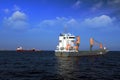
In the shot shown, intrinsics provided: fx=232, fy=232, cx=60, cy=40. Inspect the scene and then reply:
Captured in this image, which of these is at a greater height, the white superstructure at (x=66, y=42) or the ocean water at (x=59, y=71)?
the white superstructure at (x=66, y=42)

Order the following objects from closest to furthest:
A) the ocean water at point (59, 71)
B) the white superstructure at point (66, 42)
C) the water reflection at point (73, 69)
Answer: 1. the ocean water at point (59, 71)
2. the water reflection at point (73, 69)
3. the white superstructure at point (66, 42)

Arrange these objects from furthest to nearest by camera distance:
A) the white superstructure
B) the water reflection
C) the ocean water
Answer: the white superstructure, the water reflection, the ocean water

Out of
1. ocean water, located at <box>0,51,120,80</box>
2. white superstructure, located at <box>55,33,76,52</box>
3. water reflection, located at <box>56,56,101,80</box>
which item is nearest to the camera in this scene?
ocean water, located at <box>0,51,120,80</box>

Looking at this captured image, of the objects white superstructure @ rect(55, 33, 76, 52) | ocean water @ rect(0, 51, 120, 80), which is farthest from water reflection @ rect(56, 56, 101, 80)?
white superstructure @ rect(55, 33, 76, 52)

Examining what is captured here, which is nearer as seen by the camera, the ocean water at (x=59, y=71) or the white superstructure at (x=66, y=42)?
the ocean water at (x=59, y=71)

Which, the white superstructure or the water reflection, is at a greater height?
the white superstructure

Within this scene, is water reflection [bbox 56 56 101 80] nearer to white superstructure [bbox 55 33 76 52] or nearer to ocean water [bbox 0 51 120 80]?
ocean water [bbox 0 51 120 80]

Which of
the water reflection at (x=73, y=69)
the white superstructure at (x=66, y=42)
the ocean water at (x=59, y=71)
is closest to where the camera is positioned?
the ocean water at (x=59, y=71)

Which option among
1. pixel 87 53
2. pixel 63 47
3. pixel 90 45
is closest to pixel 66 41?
pixel 63 47

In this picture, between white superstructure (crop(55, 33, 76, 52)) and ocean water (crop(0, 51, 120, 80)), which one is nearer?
ocean water (crop(0, 51, 120, 80))

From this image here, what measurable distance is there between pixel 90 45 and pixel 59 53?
5557 cm

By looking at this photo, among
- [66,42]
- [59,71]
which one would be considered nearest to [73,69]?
[59,71]

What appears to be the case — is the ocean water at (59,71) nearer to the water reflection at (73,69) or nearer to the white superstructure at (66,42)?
the water reflection at (73,69)

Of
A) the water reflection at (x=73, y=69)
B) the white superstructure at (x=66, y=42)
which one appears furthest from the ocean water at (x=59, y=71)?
the white superstructure at (x=66, y=42)
